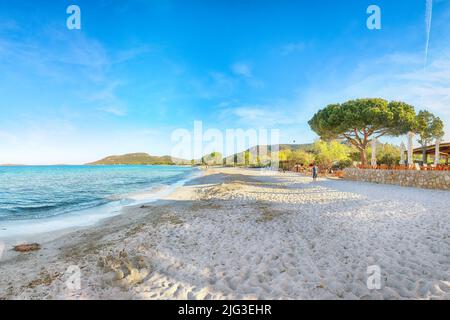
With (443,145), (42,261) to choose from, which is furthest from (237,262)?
(443,145)

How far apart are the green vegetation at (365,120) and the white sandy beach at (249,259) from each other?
20.9m

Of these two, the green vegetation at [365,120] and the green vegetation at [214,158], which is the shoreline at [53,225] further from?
the green vegetation at [214,158]

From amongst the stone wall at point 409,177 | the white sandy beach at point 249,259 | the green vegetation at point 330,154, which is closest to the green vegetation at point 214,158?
the green vegetation at point 330,154

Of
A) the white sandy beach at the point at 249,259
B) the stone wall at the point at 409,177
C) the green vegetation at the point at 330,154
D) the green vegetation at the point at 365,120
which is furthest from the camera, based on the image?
the green vegetation at the point at 330,154

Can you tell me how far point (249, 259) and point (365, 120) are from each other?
89.8 feet

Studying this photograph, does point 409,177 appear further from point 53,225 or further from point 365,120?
point 53,225

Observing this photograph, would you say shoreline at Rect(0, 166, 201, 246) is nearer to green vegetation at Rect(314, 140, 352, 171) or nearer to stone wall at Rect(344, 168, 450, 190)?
stone wall at Rect(344, 168, 450, 190)

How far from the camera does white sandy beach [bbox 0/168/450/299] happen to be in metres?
3.42

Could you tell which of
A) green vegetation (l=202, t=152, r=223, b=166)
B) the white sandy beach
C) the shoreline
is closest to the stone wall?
the white sandy beach

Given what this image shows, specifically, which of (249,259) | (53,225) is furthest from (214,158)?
(249,259)

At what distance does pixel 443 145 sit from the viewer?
60.9 feet

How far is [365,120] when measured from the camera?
84.1 feet

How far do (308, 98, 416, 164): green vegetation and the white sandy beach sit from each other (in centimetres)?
2089

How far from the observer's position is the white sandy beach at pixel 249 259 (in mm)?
3424
